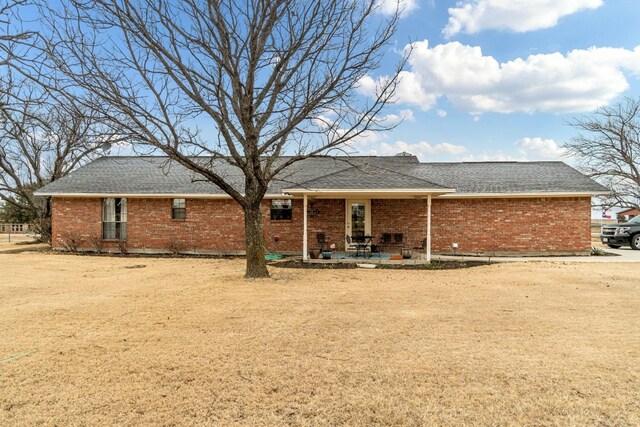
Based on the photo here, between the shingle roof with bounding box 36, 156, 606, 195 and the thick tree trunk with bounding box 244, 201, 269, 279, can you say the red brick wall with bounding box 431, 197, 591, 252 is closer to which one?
the shingle roof with bounding box 36, 156, 606, 195

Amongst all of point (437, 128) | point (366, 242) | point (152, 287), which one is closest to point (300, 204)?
point (366, 242)

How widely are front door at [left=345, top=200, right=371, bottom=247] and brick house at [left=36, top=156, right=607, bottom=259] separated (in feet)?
0.13

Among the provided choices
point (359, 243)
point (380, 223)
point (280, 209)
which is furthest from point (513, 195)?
point (280, 209)

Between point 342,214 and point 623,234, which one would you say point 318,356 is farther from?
point 623,234

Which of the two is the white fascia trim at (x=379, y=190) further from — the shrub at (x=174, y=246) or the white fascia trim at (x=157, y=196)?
the shrub at (x=174, y=246)

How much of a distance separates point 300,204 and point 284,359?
12407 mm

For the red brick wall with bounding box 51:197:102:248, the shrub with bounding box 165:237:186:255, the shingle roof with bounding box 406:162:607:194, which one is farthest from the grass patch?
the red brick wall with bounding box 51:197:102:248

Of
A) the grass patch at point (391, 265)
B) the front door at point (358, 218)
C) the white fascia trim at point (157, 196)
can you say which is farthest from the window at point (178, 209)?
the front door at point (358, 218)

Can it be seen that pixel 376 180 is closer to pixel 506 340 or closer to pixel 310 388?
pixel 506 340

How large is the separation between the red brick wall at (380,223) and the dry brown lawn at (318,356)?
7204 mm

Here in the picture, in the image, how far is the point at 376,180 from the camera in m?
14.3

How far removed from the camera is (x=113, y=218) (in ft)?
58.6

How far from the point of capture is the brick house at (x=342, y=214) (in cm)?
1614

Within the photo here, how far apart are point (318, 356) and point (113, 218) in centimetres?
1599
